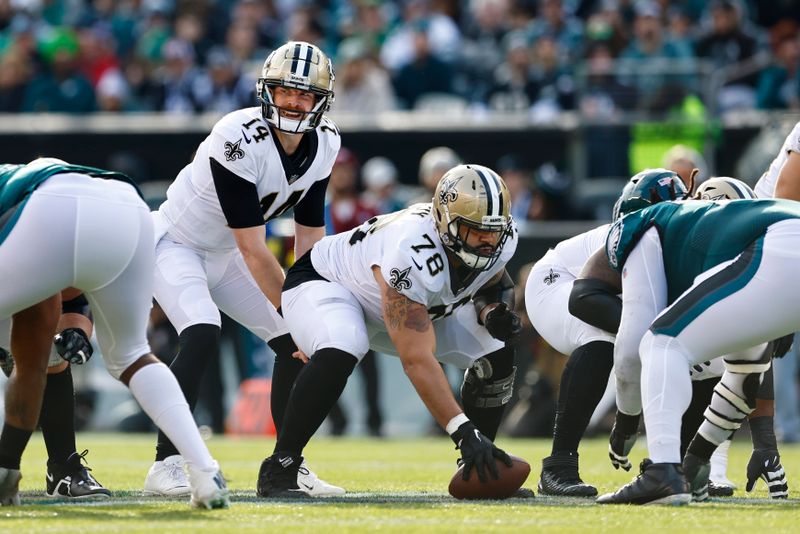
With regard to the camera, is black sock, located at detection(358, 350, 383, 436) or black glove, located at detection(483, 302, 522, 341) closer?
black glove, located at detection(483, 302, 522, 341)

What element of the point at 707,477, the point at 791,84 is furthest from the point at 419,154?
the point at 707,477

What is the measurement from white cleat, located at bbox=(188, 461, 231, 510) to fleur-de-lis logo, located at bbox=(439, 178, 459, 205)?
1509 millimetres

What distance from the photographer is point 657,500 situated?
5.38 metres

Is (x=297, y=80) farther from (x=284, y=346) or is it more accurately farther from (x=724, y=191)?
(x=724, y=191)

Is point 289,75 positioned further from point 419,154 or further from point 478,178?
point 419,154

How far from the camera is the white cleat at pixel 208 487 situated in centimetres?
513

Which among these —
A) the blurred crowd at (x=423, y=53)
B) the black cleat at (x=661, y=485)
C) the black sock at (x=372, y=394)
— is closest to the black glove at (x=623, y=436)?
the black cleat at (x=661, y=485)

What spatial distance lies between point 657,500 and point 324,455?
14.7 ft

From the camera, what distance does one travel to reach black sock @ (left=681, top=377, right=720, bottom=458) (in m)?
6.80

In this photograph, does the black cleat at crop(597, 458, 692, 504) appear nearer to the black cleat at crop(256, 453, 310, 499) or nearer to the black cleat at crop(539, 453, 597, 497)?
the black cleat at crop(539, 453, 597, 497)

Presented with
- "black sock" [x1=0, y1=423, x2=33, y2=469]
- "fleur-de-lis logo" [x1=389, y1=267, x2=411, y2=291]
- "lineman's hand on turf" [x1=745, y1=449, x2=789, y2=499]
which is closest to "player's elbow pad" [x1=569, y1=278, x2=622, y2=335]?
"fleur-de-lis logo" [x1=389, y1=267, x2=411, y2=291]

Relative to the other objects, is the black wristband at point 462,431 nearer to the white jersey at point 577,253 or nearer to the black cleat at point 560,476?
the black cleat at point 560,476

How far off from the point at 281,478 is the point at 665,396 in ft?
5.50

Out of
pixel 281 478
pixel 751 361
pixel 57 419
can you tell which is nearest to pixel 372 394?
pixel 57 419
